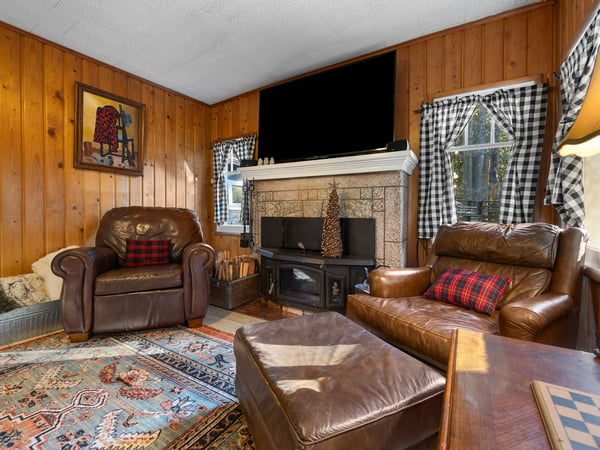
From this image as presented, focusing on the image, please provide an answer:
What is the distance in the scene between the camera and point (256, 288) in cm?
347

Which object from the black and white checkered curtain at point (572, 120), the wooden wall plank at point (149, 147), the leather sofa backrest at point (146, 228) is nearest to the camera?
the black and white checkered curtain at point (572, 120)

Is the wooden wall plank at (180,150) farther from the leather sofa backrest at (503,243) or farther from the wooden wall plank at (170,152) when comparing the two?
the leather sofa backrest at (503,243)

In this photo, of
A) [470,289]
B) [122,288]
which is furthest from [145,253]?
[470,289]

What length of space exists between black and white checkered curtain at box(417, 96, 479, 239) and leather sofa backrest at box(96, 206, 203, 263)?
238cm

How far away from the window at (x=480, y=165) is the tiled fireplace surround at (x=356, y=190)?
18.2 inches

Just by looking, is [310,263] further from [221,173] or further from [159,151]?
[159,151]

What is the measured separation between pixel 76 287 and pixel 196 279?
0.87 meters

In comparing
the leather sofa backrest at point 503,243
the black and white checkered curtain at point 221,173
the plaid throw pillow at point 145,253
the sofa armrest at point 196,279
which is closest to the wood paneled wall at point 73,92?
the leather sofa backrest at point 503,243

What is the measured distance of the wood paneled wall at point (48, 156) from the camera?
274cm

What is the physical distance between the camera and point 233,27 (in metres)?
2.69

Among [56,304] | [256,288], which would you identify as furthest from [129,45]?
[256,288]

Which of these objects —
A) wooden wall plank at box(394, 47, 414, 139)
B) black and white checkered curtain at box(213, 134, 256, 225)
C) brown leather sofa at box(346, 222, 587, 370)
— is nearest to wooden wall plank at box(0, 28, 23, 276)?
black and white checkered curtain at box(213, 134, 256, 225)

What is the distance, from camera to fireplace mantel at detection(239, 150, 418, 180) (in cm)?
264

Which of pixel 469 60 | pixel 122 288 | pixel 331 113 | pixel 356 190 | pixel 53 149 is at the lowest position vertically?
pixel 122 288
